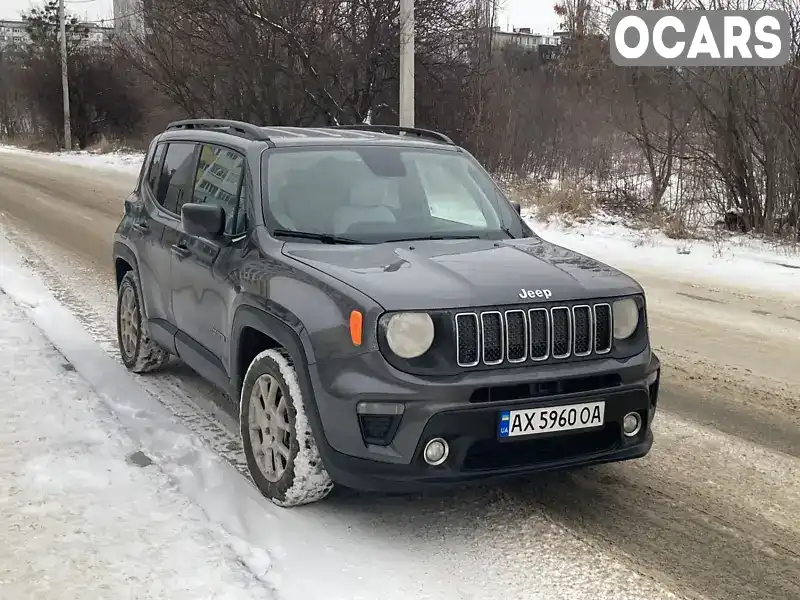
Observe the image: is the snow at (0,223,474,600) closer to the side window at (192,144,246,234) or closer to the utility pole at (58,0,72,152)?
the side window at (192,144,246,234)

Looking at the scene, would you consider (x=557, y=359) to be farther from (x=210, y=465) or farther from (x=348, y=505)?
(x=210, y=465)

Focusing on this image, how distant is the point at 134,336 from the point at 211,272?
5.75ft

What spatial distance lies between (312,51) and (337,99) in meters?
1.43

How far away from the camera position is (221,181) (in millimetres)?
4984

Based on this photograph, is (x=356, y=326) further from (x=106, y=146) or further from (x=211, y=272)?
(x=106, y=146)

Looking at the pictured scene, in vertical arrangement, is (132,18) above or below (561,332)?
above

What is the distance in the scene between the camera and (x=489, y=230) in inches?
190

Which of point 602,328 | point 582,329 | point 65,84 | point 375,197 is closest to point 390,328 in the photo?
point 582,329

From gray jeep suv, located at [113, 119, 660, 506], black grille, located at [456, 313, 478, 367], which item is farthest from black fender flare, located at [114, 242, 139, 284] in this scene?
→ black grille, located at [456, 313, 478, 367]

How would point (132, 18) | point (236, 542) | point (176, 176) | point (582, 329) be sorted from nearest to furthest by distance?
1. point (236, 542)
2. point (582, 329)
3. point (176, 176)
4. point (132, 18)

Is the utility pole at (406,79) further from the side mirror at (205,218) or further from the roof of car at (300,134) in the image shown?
the side mirror at (205,218)

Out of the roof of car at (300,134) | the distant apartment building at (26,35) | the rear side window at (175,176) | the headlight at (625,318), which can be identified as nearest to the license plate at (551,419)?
the headlight at (625,318)

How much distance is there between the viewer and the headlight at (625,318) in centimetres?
381

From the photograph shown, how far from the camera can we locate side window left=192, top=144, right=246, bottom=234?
4.67 metres
